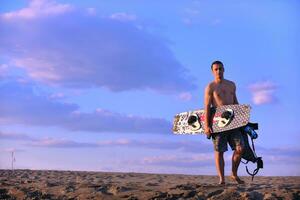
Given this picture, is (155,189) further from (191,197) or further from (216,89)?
(216,89)

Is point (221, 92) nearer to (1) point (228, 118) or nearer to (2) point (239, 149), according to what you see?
(1) point (228, 118)

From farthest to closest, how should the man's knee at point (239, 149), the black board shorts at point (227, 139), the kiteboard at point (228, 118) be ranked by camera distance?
the kiteboard at point (228, 118)
the black board shorts at point (227, 139)
the man's knee at point (239, 149)

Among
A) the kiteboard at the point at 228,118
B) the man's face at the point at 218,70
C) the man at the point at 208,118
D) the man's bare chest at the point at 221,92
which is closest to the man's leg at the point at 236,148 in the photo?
the man at the point at 208,118

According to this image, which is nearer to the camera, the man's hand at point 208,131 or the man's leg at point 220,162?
the man's leg at point 220,162

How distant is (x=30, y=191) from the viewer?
7527mm

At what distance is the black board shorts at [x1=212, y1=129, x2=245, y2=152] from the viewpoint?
7.14 m

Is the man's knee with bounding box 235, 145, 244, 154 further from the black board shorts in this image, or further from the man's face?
the man's face

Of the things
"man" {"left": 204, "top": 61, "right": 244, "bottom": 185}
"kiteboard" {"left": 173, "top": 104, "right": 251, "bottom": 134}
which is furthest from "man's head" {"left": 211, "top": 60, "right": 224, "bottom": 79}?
"kiteboard" {"left": 173, "top": 104, "right": 251, "bottom": 134}

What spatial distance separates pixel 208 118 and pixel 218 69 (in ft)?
2.48

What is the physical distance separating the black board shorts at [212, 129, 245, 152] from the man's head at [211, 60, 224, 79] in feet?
2.81

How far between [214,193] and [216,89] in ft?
5.69

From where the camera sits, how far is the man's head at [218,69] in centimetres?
734

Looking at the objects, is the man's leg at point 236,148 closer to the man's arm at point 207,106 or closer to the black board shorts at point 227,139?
the black board shorts at point 227,139

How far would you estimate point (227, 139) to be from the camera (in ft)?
23.9
